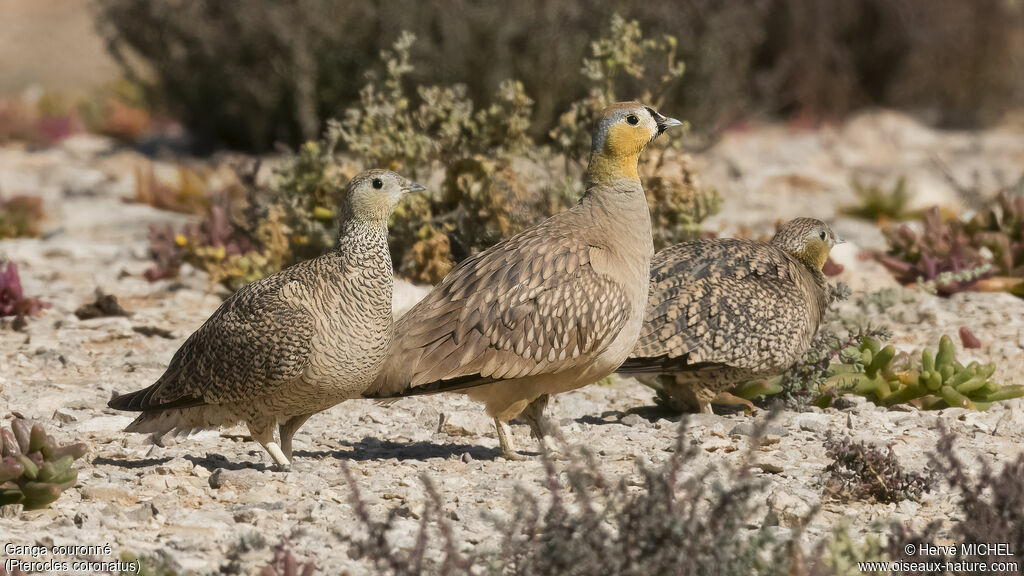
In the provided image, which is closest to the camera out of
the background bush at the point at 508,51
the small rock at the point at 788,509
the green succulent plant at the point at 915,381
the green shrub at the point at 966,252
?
the small rock at the point at 788,509

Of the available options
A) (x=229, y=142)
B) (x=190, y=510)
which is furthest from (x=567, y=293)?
(x=229, y=142)

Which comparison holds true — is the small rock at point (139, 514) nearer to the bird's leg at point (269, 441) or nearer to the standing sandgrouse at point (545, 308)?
the bird's leg at point (269, 441)

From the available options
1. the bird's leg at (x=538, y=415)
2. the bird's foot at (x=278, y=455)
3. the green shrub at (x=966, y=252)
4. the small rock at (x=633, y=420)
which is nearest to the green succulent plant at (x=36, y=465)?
the bird's foot at (x=278, y=455)

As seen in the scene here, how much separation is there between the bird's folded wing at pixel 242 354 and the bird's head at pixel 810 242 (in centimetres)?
280

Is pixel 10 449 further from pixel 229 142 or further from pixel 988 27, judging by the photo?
pixel 988 27

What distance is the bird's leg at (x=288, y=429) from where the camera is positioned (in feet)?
16.5

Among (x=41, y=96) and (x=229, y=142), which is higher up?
(x=41, y=96)

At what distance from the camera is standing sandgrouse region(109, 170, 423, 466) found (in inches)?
183

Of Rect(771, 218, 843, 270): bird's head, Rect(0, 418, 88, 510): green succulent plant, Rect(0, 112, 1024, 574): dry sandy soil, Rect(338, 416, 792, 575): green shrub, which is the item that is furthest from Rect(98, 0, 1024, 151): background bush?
Rect(338, 416, 792, 575): green shrub

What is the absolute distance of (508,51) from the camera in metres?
11.5

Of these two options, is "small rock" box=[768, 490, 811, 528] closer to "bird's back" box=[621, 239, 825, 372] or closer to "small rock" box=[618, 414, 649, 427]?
"bird's back" box=[621, 239, 825, 372]

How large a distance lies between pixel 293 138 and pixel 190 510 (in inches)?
343

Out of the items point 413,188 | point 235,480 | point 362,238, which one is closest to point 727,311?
point 413,188

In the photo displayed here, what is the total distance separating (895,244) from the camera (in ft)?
27.4
